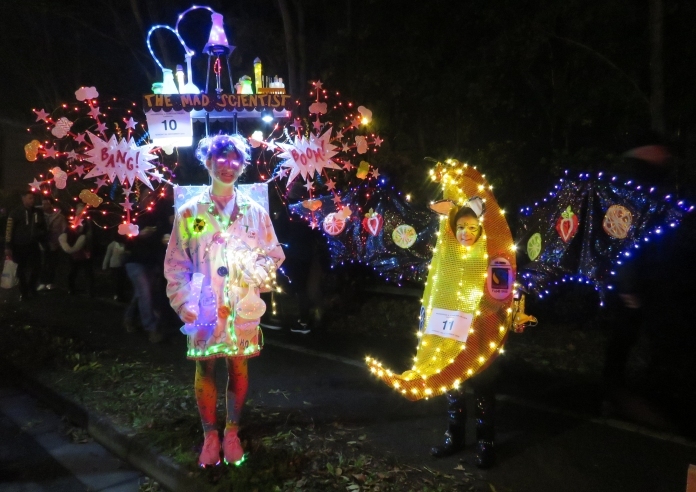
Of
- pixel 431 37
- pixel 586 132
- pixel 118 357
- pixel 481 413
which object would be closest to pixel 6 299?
pixel 118 357

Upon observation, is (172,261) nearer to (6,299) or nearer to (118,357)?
(118,357)

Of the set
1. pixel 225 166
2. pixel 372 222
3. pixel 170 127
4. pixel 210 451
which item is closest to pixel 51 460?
pixel 210 451

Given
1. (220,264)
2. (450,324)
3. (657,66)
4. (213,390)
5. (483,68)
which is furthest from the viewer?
(483,68)

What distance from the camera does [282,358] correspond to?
7332mm

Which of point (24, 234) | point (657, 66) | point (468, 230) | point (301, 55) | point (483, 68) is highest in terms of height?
point (301, 55)

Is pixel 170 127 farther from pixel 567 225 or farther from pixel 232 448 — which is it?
pixel 567 225

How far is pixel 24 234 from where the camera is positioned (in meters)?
10.8

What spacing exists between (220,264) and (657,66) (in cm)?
671

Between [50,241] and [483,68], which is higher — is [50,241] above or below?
below

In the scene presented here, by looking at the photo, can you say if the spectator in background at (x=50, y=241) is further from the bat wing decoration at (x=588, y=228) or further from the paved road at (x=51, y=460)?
the bat wing decoration at (x=588, y=228)

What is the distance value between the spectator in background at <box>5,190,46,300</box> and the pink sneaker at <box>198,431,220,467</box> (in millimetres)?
8116

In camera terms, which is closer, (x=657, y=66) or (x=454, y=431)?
(x=454, y=431)

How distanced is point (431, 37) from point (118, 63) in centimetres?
1299

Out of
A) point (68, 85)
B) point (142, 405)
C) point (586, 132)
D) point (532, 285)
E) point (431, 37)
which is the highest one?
point (68, 85)
